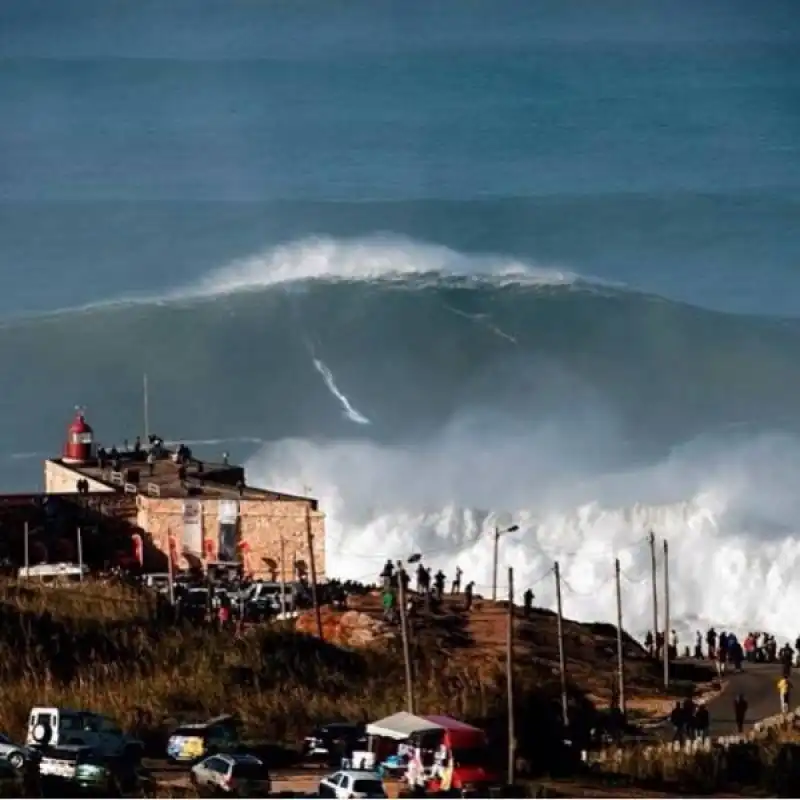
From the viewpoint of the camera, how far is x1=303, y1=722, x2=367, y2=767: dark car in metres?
22.1

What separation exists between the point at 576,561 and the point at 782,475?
11833 millimetres

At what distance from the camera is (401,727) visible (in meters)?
21.0

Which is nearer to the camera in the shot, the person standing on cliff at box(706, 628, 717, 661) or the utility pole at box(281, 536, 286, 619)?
the utility pole at box(281, 536, 286, 619)

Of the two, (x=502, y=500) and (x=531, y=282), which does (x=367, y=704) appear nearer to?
(x=502, y=500)

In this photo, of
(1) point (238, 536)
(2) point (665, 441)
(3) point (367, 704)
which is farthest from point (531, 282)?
(3) point (367, 704)

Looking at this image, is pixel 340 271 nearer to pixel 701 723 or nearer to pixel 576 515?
pixel 576 515

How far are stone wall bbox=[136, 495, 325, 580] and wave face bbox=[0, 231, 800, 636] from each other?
39.3ft

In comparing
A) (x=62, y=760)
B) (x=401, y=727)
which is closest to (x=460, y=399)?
(x=401, y=727)

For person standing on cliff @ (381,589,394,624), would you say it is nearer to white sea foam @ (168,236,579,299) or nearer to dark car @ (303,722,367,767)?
dark car @ (303,722,367,767)

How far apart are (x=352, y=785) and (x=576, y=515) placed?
1300 inches

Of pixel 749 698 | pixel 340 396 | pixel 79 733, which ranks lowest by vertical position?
pixel 79 733

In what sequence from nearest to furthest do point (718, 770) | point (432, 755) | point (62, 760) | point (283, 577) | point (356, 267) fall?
point (62, 760) < point (432, 755) < point (718, 770) < point (283, 577) < point (356, 267)

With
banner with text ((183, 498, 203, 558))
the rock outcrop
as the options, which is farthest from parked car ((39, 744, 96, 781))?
banner with text ((183, 498, 203, 558))

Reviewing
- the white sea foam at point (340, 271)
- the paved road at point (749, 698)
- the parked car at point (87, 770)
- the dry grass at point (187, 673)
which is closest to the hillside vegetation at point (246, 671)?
the dry grass at point (187, 673)
